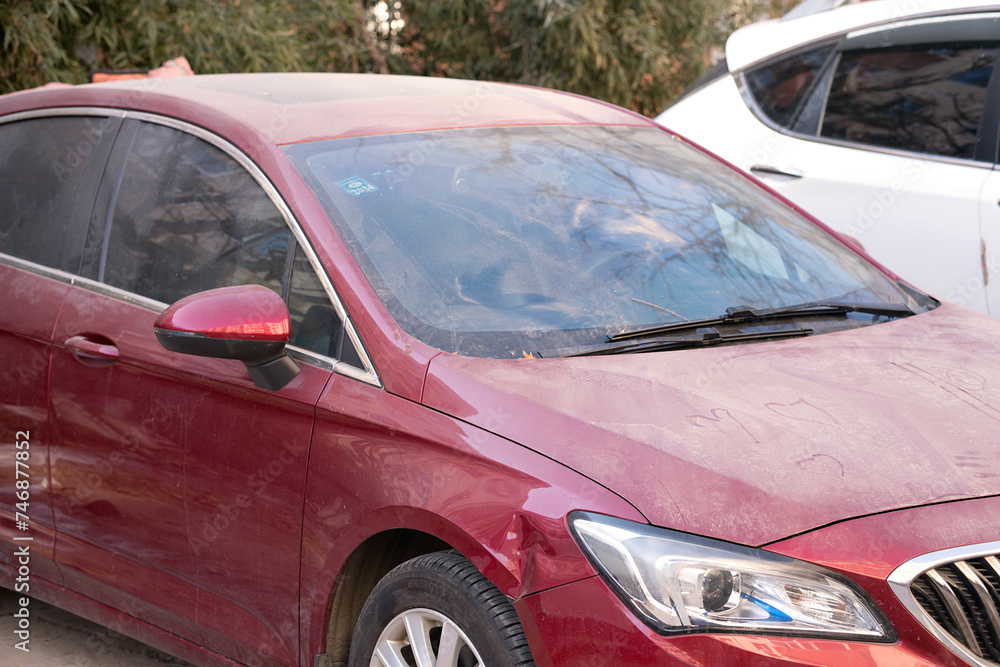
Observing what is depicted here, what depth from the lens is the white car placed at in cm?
427

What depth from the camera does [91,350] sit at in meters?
2.77

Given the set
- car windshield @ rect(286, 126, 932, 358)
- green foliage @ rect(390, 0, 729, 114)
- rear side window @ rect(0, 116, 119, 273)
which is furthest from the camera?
green foliage @ rect(390, 0, 729, 114)

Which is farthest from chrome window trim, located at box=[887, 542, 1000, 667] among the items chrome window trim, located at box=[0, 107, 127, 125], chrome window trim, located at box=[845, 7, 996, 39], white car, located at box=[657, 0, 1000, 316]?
chrome window trim, located at box=[845, 7, 996, 39]

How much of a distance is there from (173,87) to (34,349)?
2.76 feet

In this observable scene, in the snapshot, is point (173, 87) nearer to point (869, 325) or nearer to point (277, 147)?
point (277, 147)

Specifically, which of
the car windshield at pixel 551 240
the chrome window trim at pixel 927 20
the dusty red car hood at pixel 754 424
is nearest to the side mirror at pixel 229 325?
the car windshield at pixel 551 240

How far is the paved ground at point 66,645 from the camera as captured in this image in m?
3.18

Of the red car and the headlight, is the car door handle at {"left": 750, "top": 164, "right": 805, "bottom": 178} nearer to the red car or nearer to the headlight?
the red car

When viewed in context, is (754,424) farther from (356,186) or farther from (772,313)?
(356,186)

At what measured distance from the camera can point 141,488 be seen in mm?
2656

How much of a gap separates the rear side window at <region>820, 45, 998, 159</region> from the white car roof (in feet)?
0.49

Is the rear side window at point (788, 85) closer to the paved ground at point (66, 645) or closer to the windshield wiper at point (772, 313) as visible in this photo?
the windshield wiper at point (772, 313)

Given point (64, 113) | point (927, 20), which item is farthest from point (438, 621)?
point (927, 20)

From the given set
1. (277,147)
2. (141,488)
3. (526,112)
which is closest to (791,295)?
(526,112)
